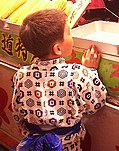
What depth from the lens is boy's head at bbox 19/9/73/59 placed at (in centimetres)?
146

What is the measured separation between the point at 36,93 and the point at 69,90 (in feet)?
0.58

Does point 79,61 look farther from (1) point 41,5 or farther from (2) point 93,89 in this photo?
(1) point 41,5

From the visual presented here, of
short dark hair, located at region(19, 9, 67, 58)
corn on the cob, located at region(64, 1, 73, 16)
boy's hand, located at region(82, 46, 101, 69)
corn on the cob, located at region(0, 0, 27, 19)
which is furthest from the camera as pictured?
corn on the cob, located at region(0, 0, 27, 19)

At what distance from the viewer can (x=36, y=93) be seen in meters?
1.56

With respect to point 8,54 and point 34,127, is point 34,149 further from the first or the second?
point 8,54

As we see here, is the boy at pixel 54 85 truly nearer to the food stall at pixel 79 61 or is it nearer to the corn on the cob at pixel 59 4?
the food stall at pixel 79 61

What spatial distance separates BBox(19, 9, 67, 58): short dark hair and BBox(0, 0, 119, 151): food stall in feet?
0.69

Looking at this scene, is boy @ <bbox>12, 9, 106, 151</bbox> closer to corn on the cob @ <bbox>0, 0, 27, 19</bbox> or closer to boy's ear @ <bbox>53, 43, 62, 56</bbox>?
boy's ear @ <bbox>53, 43, 62, 56</bbox>

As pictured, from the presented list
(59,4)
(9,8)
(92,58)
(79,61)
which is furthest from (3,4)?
(92,58)

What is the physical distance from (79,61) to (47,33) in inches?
13.3

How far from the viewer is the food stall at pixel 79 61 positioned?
1550mm

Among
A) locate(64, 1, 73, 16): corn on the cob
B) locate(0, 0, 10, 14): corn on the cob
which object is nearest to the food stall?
locate(64, 1, 73, 16): corn on the cob

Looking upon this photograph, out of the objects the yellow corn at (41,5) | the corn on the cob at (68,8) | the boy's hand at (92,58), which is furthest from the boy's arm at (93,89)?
the yellow corn at (41,5)

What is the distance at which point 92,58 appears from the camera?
1601 mm
